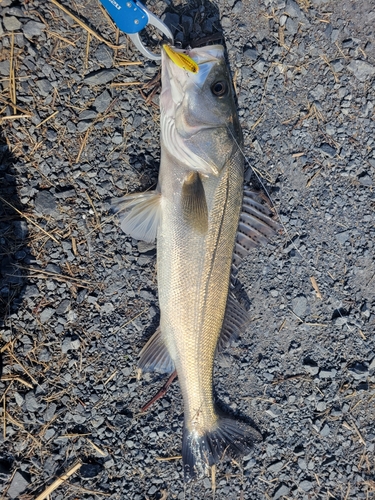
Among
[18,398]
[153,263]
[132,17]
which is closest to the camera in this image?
[132,17]

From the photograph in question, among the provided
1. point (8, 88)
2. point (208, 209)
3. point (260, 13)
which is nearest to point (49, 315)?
point (208, 209)

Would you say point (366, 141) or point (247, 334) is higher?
point (366, 141)

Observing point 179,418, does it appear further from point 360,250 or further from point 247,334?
point 360,250

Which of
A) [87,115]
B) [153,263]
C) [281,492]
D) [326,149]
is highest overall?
[87,115]

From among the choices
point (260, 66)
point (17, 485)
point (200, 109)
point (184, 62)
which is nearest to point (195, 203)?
point (200, 109)

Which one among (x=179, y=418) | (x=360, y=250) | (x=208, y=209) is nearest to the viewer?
(x=208, y=209)

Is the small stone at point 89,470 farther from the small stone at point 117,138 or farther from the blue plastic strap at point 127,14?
the blue plastic strap at point 127,14

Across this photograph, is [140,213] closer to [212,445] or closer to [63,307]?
[63,307]
